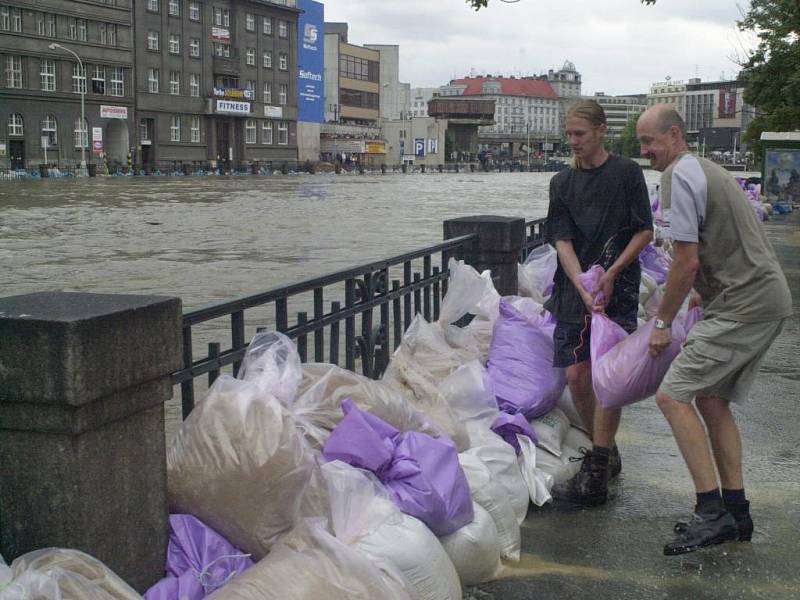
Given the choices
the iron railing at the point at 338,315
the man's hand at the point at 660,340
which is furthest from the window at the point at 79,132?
the man's hand at the point at 660,340

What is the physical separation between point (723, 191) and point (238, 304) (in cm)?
181

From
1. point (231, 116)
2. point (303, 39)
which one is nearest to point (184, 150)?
point (231, 116)

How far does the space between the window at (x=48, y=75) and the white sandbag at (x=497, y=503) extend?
7661cm

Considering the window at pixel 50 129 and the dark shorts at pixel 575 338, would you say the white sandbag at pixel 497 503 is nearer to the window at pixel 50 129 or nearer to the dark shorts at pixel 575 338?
the dark shorts at pixel 575 338

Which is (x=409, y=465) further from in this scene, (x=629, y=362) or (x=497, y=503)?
(x=629, y=362)

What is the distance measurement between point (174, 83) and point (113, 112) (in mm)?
10317

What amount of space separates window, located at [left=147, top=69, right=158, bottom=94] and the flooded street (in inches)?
1841

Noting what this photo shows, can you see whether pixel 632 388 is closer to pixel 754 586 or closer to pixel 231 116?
pixel 754 586

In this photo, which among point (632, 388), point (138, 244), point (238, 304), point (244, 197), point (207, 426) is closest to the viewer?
point (207, 426)

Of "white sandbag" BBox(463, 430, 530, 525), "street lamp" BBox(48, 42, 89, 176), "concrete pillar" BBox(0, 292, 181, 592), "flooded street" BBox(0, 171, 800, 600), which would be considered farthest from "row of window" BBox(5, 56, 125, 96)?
"concrete pillar" BBox(0, 292, 181, 592)

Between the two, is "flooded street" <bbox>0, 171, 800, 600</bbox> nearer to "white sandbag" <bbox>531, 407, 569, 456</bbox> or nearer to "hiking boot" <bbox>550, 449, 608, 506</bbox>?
"hiking boot" <bbox>550, 449, 608, 506</bbox>

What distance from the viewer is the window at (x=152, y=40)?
86625 millimetres

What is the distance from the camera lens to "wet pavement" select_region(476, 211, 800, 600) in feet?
11.7

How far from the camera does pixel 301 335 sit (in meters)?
4.28
